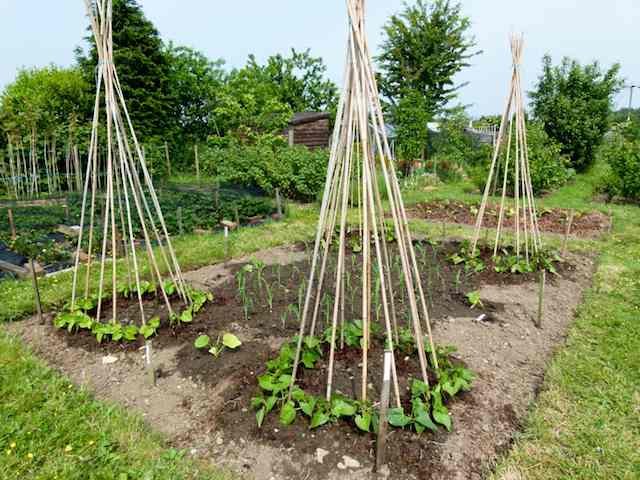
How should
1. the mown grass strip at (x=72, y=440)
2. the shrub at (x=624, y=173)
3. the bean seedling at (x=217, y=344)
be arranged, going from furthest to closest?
1. the shrub at (x=624, y=173)
2. the bean seedling at (x=217, y=344)
3. the mown grass strip at (x=72, y=440)

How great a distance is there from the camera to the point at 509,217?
738cm

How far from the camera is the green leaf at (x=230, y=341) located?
9.43 ft

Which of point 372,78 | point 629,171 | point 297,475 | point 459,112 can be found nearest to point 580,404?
point 297,475

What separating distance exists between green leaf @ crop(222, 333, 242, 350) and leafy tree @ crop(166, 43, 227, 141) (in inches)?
636

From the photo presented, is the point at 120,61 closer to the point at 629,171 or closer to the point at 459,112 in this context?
the point at 459,112

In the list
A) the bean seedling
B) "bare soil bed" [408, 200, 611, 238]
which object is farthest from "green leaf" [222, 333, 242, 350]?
"bare soil bed" [408, 200, 611, 238]

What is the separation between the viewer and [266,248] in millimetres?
5551

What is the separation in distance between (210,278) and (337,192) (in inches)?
90.7

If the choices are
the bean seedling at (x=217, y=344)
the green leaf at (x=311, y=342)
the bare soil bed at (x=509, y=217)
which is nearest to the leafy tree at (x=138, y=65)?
the bare soil bed at (x=509, y=217)

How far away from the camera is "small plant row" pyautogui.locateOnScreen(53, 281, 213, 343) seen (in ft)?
10.1

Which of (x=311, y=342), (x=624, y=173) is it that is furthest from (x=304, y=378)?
(x=624, y=173)

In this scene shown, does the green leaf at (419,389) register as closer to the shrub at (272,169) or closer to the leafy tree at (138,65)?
the shrub at (272,169)

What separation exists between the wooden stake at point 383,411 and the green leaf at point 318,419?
0.32 meters

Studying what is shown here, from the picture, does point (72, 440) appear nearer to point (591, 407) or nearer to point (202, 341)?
point (202, 341)
